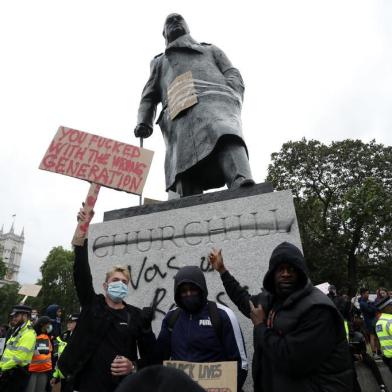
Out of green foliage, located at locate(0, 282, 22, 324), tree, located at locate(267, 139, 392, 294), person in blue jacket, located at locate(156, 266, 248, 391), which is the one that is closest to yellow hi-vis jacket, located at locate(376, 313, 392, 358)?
person in blue jacket, located at locate(156, 266, 248, 391)

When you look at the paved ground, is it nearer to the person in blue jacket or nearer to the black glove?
the person in blue jacket

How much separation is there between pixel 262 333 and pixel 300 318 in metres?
0.21

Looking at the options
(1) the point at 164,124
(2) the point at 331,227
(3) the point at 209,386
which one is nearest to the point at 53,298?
(2) the point at 331,227

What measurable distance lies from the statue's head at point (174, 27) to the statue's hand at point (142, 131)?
1347 millimetres

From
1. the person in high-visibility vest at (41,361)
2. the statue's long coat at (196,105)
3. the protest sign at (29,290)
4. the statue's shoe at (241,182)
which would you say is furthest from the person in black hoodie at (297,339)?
the protest sign at (29,290)

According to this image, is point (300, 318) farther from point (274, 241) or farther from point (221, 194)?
point (221, 194)

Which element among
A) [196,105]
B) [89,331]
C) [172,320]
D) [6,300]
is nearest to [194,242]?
[172,320]

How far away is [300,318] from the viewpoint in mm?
1688

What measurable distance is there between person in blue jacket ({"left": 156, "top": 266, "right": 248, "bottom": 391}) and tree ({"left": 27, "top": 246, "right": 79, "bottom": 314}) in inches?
1665

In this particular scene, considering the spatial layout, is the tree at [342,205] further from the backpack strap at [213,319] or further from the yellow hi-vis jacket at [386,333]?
the backpack strap at [213,319]

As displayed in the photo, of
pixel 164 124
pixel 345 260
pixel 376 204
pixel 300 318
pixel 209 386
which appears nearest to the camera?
pixel 300 318

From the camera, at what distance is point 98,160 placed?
3.41 meters

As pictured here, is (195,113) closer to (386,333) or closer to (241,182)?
(241,182)

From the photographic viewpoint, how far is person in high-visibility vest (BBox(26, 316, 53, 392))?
5278 mm
